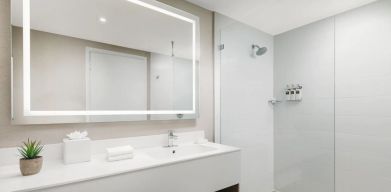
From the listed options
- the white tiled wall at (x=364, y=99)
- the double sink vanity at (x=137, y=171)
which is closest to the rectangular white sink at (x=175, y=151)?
the double sink vanity at (x=137, y=171)

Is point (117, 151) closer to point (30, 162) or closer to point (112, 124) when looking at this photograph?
point (112, 124)

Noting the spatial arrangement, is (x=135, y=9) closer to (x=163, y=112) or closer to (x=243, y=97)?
(x=163, y=112)

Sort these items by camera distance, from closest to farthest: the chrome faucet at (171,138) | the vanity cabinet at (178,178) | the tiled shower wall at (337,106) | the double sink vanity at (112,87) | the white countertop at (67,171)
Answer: the white countertop at (67,171)
the vanity cabinet at (178,178)
the double sink vanity at (112,87)
the chrome faucet at (171,138)
the tiled shower wall at (337,106)

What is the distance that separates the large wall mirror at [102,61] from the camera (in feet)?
4.05

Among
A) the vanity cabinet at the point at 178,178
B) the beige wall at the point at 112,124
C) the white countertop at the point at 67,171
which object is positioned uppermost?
the beige wall at the point at 112,124

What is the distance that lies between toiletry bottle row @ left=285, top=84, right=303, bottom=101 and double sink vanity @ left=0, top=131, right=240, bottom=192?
4.34ft

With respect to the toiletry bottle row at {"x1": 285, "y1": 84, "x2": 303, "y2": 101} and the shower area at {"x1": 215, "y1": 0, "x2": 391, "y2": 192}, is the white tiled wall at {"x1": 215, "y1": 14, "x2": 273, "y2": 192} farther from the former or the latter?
the toiletry bottle row at {"x1": 285, "y1": 84, "x2": 303, "y2": 101}

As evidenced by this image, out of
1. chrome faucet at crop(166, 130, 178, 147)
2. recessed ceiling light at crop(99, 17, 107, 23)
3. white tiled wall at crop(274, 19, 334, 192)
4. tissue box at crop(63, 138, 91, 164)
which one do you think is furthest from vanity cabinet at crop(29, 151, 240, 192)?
white tiled wall at crop(274, 19, 334, 192)

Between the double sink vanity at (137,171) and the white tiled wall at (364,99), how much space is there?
1.34 metres

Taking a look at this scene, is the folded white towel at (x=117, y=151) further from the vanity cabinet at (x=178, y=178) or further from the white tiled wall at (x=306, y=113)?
the white tiled wall at (x=306, y=113)

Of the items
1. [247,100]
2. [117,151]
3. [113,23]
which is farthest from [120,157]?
[247,100]

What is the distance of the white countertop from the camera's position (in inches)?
36.6

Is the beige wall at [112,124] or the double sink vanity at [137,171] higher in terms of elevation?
the beige wall at [112,124]

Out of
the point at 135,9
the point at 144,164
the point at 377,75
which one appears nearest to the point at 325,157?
the point at 377,75
